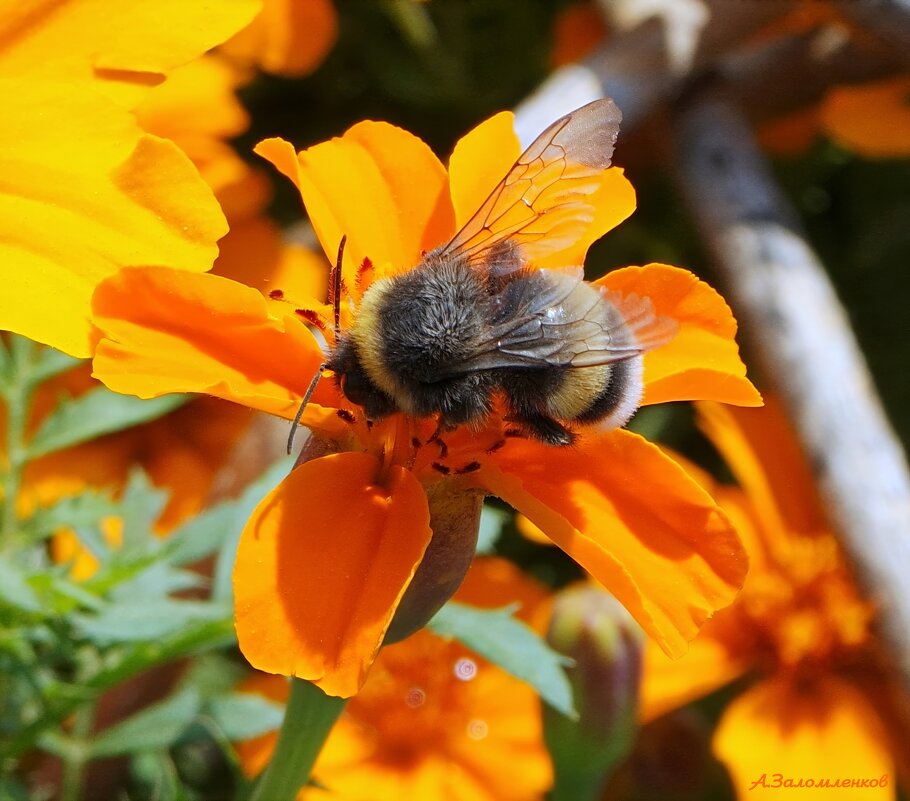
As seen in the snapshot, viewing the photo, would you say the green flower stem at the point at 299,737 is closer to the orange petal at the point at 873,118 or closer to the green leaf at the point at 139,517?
the green leaf at the point at 139,517

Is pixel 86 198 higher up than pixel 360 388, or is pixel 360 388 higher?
pixel 86 198

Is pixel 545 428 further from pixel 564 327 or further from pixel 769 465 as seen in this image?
pixel 769 465

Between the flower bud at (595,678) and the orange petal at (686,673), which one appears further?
the orange petal at (686,673)

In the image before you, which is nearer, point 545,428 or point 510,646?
point 545,428

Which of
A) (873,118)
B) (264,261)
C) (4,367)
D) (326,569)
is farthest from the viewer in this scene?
(264,261)

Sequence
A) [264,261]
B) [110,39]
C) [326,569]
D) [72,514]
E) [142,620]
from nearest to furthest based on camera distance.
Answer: [326,569], [110,39], [142,620], [72,514], [264,261]

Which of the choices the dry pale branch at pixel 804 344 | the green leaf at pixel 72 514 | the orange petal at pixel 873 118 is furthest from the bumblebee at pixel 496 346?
the orange petal at pixel 873 118

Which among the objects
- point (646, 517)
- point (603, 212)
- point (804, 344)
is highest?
point (603, 212)

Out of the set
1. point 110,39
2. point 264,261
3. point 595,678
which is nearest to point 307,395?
point 110,39
